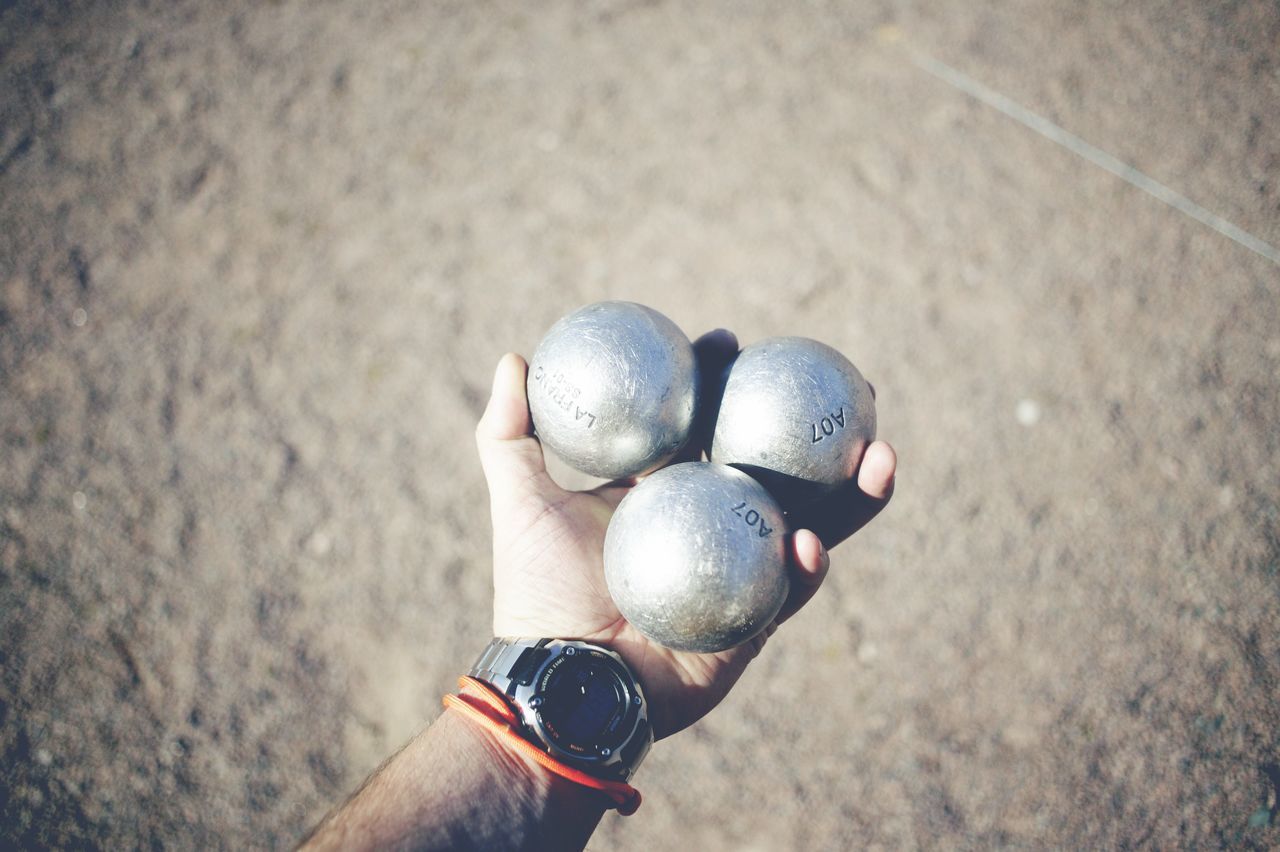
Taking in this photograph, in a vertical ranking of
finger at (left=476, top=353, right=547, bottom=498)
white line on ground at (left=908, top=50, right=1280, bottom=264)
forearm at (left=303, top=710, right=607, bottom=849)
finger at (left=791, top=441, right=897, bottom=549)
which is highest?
finger at (left=476, top=353, right=547, bottom=498)

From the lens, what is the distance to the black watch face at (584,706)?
9.76 feet

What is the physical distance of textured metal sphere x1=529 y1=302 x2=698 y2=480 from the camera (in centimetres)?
319

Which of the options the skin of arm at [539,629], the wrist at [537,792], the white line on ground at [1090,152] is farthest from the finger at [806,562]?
the white line on ground at [1090,152]

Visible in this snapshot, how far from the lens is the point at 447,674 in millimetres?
4648

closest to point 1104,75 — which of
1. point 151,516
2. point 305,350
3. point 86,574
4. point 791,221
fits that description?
point 791,221

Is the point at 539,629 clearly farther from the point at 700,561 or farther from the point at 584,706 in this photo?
the point at 700,561

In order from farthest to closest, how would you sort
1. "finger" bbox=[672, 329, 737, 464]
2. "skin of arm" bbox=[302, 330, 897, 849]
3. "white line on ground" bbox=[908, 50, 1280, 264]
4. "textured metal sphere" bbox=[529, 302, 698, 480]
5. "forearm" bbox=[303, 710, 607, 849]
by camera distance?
1. "white line on ground" bbox=[908, 50, 1280, 264]
2. "finger" bbox=[672, 329, 737, 464]
3. "textured metal sphere" bbox=[529, 302, 698, 480]
4. "skin of arm" bbox=[302, 330, 897, 849]
5. "forearm" bbox=[303, 710, 607, 849]

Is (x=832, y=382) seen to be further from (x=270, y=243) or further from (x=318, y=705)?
(x=270, y=243)

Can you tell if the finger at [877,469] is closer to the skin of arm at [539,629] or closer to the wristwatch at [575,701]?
the skin of arm at [539,629]

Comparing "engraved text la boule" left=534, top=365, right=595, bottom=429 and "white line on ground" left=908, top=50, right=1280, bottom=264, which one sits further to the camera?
"white line on ground" left=908, top=50, right=1280, bottom=264

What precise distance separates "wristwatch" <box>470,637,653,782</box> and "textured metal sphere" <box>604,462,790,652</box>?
27 centimetres

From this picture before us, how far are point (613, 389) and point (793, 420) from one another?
765 millimetres

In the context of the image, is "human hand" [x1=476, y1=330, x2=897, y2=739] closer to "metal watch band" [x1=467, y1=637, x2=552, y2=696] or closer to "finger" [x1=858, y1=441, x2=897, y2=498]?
"finger" [x1=858, y1=441, x2=897, y2=498]

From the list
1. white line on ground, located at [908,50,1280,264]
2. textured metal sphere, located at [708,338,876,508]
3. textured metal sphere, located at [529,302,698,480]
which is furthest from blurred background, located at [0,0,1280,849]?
textured metal sphere, located at [529,302,698,480]
